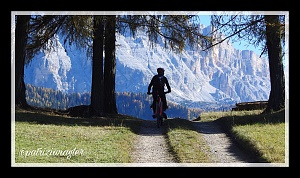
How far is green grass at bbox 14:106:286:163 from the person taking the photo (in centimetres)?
866

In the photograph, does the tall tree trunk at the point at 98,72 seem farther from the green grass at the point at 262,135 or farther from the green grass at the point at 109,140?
the green grass at the point at 262,135

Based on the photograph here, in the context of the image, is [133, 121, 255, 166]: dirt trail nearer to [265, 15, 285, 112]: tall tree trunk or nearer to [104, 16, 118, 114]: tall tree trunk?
[265, 15, 285, 112]: tall tree trunk

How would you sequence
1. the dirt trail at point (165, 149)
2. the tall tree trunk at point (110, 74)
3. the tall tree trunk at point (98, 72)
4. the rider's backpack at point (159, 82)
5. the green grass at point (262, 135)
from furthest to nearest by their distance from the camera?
1. the tall tree trunk at point (110, 74)
2. the tall tree trunk at point (98, 72)
3. the rider's backpack at point (159, 82)
4. the dirt trail at point (165, 149)
5. the green grass at point (262, 135)

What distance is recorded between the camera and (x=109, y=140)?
10633 mm

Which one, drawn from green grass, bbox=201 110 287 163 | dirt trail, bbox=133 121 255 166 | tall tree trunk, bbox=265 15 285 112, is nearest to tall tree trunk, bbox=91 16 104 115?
dirt trail, bbox=133 121 255 166

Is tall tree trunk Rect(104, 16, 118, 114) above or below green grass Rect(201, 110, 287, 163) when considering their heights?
above

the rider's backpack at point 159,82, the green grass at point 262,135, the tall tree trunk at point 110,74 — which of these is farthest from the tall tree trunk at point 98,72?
the green grass at point 262,135

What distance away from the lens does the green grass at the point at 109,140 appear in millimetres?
8664

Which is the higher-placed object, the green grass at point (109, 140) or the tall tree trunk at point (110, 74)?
the tall tree trunk at point (110, 74)

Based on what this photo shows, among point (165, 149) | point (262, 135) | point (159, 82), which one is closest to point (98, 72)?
point (159, 82)

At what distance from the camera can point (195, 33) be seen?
676 inches

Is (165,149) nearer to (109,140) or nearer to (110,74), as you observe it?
(109,140)
